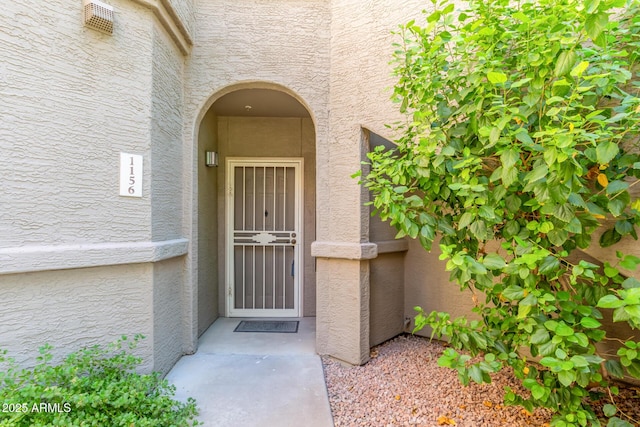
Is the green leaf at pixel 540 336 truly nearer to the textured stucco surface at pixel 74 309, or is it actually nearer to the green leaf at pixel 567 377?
the green leaf at pixel 567 377

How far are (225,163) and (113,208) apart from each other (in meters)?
2.61

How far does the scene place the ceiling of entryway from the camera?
428 centimetres

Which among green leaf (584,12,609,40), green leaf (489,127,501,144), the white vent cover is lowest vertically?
green leaf (489,127,501,144)

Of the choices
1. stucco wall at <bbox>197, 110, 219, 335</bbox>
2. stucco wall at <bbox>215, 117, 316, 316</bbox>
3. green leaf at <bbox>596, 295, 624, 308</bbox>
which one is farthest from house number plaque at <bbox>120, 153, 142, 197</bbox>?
green leaf at <bbox>596, 295, 624, 308</bbox>

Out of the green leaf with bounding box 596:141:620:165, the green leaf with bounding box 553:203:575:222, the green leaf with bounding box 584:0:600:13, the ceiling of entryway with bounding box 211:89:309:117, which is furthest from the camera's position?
the ceiling of entryway with bounding box 211:89:309:117

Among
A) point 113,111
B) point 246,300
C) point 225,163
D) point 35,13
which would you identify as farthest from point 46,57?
point 246,300

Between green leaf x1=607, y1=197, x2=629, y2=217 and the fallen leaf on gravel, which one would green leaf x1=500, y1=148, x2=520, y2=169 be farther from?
the fallen leaf on gravel

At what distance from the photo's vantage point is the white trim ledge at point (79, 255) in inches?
85.3

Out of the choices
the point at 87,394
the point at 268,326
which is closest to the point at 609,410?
the point at 87,394

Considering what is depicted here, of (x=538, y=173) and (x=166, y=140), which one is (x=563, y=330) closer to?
(x=538, y=173)

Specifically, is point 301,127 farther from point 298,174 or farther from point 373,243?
point 373,243

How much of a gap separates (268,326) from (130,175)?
121 inches

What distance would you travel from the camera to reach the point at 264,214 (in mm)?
5238

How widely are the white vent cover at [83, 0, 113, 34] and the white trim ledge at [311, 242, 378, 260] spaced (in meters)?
2.99
